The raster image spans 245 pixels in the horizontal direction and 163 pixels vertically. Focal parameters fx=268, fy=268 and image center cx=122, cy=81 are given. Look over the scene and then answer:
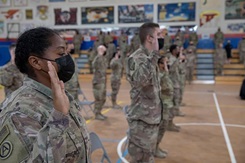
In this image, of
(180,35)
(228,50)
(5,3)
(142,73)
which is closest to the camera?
(142,73)

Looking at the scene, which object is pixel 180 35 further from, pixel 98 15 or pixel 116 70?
pixel 116 70

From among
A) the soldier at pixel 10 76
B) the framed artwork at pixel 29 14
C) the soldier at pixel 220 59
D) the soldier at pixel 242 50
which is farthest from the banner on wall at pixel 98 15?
the soldier at pixel 10 76

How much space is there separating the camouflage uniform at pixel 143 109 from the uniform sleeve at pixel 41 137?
5.46 ft

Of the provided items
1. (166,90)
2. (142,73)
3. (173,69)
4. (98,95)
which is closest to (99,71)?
(98,95)

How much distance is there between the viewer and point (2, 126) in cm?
100

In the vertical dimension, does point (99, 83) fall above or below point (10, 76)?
below

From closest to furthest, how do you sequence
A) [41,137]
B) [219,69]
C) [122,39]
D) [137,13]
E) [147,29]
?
[41,137]
[147,29]
[219,69]
[122,39]
[137,13]

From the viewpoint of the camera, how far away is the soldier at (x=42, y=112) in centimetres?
97

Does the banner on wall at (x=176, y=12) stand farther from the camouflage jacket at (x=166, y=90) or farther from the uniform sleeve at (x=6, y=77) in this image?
the uniform sleeve at (x=6, y=77)

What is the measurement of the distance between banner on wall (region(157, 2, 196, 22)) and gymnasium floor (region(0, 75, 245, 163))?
977 cm

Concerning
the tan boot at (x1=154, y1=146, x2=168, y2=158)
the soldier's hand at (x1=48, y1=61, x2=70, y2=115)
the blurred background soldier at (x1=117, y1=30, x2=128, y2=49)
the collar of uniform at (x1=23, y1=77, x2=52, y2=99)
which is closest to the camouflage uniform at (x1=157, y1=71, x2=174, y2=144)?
the tan boot at (x1=154, y1=146, x2=168, y2=158)

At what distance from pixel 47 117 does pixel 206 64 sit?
15.4 metres

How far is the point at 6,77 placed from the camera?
13.3 feet

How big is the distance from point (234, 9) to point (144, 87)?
15181 mm
